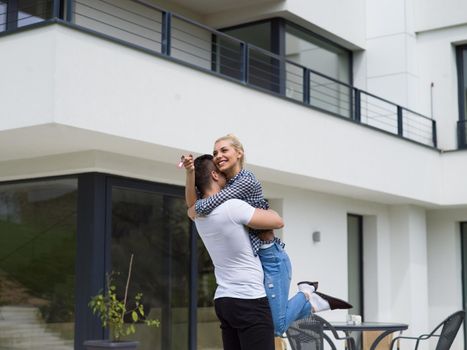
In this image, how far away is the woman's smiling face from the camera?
3654mm

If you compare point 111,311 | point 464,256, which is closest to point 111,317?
point 111,311

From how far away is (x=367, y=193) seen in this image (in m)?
12.5

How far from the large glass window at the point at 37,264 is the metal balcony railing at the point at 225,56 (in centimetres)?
200

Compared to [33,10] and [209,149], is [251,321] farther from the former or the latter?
[33,10]

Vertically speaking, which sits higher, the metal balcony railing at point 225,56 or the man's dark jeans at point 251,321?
the metal balcony railing at point 225,56

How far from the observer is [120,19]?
10.4m

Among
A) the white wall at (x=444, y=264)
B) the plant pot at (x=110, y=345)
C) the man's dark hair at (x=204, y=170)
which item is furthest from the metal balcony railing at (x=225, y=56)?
the man's dark hair at (x=204, y=170)

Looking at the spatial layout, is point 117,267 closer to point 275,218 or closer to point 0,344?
point 0,344

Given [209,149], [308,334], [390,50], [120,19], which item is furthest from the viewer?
[390,50]

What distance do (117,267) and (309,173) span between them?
2968 mm

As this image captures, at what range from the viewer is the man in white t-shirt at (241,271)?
3.54m

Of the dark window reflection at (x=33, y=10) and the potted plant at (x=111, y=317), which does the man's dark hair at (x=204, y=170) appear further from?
the dark window reflection at (x=33, y=10)

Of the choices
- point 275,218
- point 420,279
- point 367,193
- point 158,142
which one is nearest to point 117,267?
point 158,142

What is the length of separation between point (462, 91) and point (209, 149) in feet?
23.5
